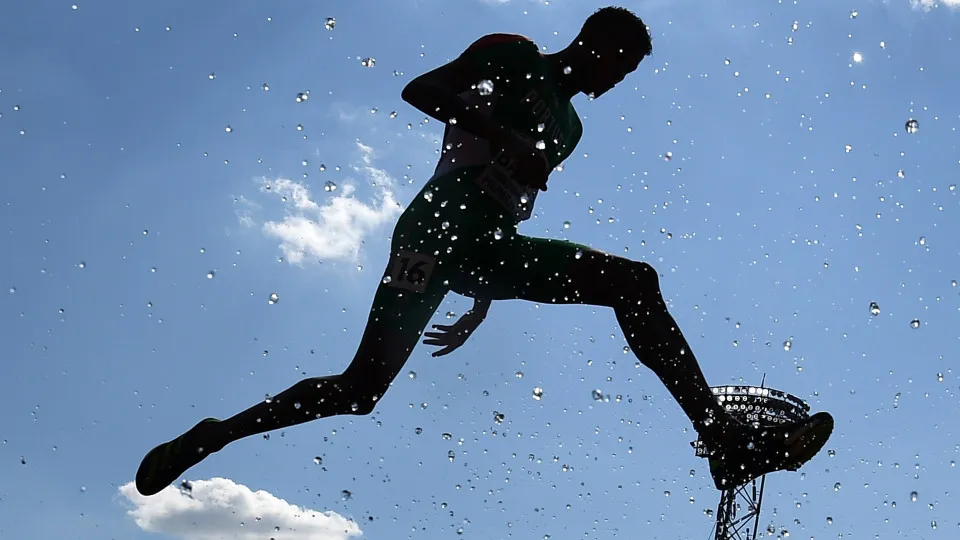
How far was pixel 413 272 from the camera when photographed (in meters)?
4.49

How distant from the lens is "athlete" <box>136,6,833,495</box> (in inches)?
173

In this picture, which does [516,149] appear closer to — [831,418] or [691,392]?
[691,392]

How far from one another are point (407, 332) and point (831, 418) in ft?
6.40

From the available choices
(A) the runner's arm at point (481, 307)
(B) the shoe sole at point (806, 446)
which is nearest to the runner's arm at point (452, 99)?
(A) the runner's arm at point (481, 307)

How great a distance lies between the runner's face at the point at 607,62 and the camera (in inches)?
181

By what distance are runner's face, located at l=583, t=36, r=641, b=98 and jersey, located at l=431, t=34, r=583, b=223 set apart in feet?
0.65

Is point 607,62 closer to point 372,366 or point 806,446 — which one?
point 372,366

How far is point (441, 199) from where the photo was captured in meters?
4.55

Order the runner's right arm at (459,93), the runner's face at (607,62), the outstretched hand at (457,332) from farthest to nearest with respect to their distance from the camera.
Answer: the outstretched hand at (457,332), the runner's face at (607,62), the runner's right arm at (459,93)

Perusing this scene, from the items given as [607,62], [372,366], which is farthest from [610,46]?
[372,366]

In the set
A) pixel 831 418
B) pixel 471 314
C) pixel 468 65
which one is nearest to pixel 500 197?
pixel 468 65

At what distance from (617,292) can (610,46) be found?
112 cm

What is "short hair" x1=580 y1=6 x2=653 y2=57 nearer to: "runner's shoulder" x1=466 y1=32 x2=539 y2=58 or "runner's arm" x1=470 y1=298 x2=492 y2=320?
"runner's shoulder" x1=466 y1=32 x2=539 y2=58

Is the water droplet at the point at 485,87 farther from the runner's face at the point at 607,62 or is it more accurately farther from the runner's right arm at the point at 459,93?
the runner's face at the point at 607,62
